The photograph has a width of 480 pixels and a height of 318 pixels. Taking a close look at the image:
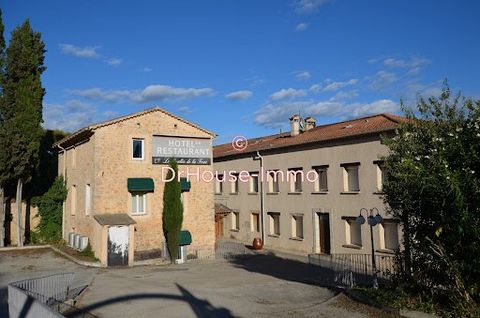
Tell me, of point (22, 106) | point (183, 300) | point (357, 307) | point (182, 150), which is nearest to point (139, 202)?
point (182, 150)

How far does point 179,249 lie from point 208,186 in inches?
167

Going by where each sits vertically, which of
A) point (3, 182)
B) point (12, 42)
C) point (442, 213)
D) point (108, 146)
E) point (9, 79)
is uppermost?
point (12, 42)

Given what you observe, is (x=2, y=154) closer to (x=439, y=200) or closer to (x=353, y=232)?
(x=353, y=232)

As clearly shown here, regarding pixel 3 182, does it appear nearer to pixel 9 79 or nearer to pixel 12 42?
pixel 9 79

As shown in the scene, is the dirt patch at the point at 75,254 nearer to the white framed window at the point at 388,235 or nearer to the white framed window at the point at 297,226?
the white framed window at the point at 297,226

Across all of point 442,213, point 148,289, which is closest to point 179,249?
point 148,289

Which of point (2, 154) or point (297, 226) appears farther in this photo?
point (297, 226)

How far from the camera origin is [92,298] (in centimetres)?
1323

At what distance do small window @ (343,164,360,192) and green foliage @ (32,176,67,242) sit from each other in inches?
690

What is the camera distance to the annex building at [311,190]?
23.4m

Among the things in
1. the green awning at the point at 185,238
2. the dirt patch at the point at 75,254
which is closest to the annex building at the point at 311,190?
the green awning at the point at 185,238

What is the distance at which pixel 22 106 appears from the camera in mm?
24250

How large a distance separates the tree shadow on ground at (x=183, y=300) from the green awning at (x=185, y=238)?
951 cm

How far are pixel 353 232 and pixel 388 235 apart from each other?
2.53 metres
